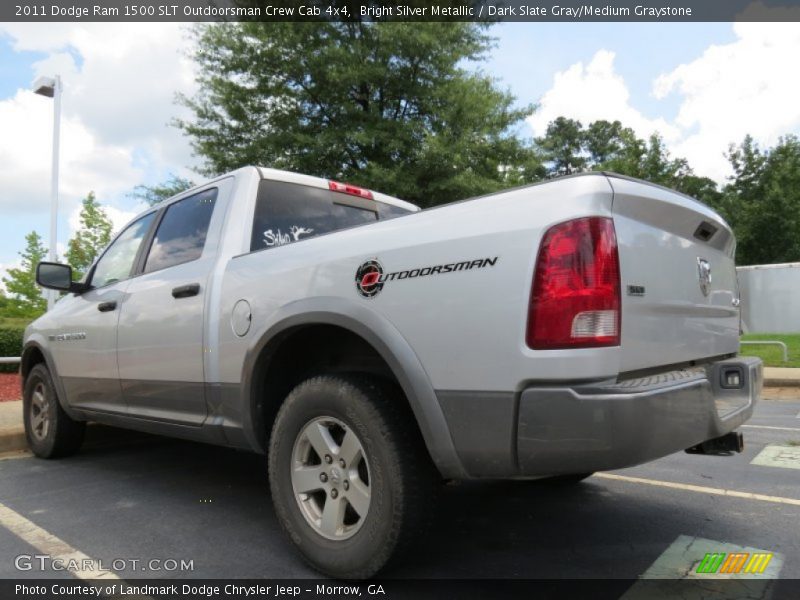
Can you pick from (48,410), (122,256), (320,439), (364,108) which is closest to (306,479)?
(320,439)

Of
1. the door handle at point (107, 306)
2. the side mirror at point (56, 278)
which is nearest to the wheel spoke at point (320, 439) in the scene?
the door handle at point (107, 306)

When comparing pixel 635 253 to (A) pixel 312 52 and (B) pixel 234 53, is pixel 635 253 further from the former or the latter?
(B) pixel 234 53

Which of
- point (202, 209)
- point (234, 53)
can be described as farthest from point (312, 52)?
point (202, 209)

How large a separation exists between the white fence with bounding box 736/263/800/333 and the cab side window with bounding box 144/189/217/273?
66.8 ft

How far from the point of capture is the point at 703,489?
3832 millimetres

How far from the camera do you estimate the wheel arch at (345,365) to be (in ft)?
7.39

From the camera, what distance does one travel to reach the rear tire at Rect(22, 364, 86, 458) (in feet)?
15.7

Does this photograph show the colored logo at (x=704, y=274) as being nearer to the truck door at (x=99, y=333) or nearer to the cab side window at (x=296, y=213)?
the cab side window at (x=296, y=213)

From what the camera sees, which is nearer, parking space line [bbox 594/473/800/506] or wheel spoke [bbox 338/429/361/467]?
wheel spoke [bbox 338/429/361/467]

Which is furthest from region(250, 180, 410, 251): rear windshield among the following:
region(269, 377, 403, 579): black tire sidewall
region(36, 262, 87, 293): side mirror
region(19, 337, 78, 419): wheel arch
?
region(19, 337, 78, 419): wheel arch

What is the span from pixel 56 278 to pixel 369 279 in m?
3.06

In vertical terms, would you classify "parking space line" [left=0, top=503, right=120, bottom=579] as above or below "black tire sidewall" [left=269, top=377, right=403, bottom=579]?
below

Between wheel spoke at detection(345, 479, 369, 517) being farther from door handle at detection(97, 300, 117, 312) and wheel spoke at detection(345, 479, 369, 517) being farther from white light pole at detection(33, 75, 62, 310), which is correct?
white light pole at detection(33, 75, 62, 310)

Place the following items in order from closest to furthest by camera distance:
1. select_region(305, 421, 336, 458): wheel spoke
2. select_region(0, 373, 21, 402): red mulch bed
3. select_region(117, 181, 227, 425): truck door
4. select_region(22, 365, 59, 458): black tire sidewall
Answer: select_region(305, 421, 336, 458): wheel spoke, select_region(117, 181, 227, 425): truck door, select_region(22, 365, 59, 458): black tire sidewall, select_region(0, 373, 21, 402): red mulch bed
